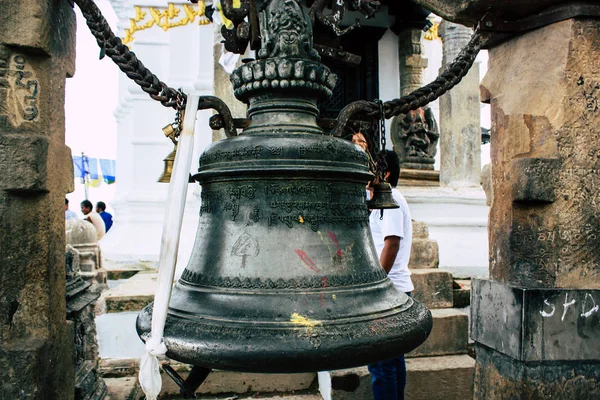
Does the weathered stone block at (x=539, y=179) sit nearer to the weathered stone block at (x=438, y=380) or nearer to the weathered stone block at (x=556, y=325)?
the weathered stone block at (x=556, y=325)

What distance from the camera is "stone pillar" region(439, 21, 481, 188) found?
231 inches

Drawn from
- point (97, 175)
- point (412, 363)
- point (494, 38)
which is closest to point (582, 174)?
point (494, 38)

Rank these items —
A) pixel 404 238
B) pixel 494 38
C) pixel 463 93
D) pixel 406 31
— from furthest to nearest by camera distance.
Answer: pixel 406 31 < pixel 463 93 < pixel 404 238 < pixel 494 38

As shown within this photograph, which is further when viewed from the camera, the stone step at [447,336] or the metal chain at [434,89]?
the stone step at [447,336]

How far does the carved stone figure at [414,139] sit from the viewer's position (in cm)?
609

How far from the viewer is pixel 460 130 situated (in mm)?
5895

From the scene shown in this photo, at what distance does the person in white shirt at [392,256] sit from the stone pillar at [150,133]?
150 inches

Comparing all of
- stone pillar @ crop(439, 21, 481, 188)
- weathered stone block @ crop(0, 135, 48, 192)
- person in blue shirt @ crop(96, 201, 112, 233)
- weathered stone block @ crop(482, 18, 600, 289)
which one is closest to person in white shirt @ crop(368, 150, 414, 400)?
weathered stone block @ crop(482, 18, 600, 289)

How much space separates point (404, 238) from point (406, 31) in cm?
408

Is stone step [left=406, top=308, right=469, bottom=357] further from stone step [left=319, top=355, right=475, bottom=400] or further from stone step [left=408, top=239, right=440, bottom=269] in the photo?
stone step [left=408, top=239, right=440, bottom=269]

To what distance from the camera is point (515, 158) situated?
211 cm

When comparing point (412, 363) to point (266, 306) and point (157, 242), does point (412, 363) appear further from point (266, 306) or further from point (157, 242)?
point (157, 242)

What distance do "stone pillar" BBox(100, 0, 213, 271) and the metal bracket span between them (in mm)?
4906

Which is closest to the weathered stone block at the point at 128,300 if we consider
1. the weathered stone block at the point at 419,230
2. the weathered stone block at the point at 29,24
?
the weathered stone block at the point at 419,230
